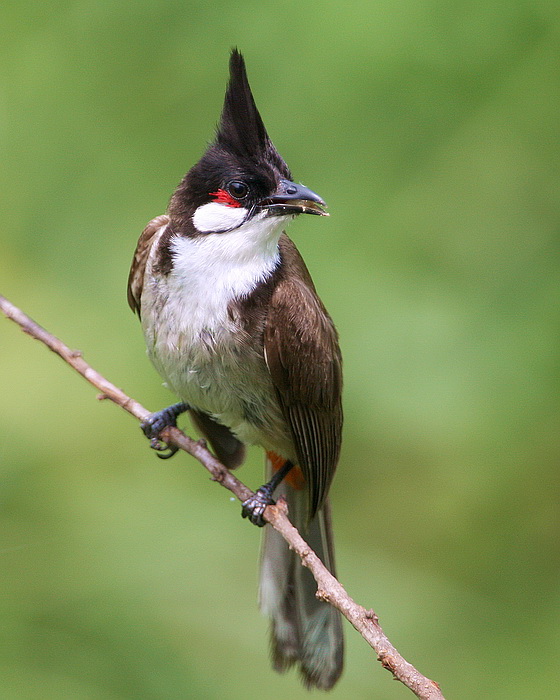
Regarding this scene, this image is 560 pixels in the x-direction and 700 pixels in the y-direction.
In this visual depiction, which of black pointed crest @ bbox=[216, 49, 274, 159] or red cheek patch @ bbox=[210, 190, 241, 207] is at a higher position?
black pointed crest @ bbox=[216, 49, 274, 159]

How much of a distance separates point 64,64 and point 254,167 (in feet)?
4.69

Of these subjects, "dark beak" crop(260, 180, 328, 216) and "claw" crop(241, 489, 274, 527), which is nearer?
"dark beak" crop(260, 180, 328, 216)

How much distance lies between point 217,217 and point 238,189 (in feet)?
0.34

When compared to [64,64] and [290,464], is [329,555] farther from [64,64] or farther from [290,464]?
[64,64]

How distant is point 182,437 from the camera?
10.5ft

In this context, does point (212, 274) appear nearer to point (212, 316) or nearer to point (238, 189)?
point (212, 316)

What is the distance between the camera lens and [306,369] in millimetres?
3168

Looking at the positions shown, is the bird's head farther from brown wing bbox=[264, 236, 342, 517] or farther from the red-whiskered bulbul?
brown wing bbox=[264, 236, 342, 517]

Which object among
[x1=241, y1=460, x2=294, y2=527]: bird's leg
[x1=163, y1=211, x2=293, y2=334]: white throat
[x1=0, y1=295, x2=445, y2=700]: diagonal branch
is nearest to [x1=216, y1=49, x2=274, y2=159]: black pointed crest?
[x1=163, y1=211, x2=293, y2=334]: white throat

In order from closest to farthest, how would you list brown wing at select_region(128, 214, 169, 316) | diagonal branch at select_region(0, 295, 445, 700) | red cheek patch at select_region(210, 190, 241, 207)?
diagonal branch at select_region(0, 295, 445, 700) → red cheek patch at select_region(210, 190, 241, 207) → brown wing at select_region(128, 214, 169, 316)

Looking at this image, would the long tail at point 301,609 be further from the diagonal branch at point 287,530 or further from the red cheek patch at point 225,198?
the red cheek patch at point 225,198

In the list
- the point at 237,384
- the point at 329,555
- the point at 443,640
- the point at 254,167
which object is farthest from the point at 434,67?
the point at 443,640

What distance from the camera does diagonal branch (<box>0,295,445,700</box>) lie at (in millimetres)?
1955

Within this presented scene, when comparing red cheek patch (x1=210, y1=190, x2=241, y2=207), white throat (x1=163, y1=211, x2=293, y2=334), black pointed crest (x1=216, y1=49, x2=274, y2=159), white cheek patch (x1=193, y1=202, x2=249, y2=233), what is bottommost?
white throat (x1=163, y1=211, x2=293, y2=334)
